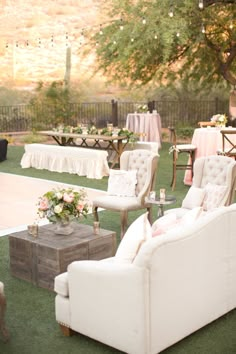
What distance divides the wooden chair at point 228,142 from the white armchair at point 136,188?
288 cm

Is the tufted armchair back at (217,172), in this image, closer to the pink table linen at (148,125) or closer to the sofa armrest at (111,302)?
the sofa armrest at (111,302)

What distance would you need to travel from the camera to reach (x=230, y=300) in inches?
183

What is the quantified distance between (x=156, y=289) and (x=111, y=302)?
13.1 inches

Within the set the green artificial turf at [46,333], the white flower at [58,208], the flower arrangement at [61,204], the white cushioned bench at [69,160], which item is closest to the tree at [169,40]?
the white cushioned bench at [69,160]

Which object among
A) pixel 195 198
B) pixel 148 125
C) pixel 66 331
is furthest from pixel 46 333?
pixel 148 125

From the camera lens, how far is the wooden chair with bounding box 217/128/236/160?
10.1 metres

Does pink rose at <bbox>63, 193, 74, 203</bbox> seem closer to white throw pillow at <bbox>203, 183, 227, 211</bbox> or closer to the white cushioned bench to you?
white throw pillow at <bbox>203, 183, 227, 211</bbox>

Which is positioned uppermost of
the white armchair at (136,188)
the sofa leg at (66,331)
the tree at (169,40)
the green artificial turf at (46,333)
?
the tree at (169,40)

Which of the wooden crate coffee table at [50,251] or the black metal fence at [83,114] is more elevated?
the black metal fence at [83,114]

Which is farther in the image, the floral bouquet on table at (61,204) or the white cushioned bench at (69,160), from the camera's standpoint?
the white cushioned bench at (69,160)

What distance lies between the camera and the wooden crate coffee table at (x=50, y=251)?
529cm

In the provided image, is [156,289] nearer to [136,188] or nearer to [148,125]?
[136,188]

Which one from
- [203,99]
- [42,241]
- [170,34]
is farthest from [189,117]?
[42,241]

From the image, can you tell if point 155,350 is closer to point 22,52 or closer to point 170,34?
point 170,34
